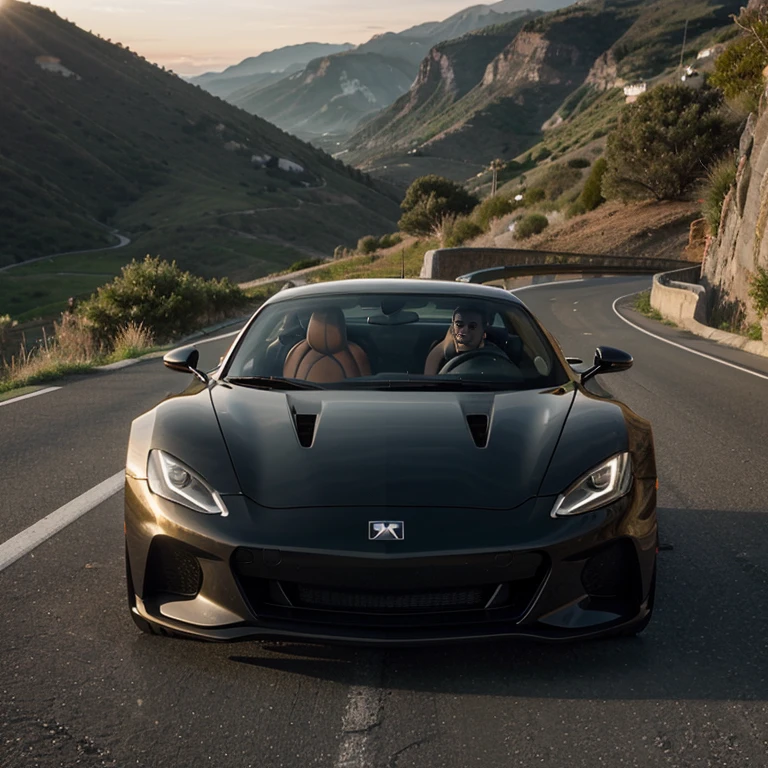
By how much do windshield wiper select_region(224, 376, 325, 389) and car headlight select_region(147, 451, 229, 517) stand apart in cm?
93

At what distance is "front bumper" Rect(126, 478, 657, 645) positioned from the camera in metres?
3.43

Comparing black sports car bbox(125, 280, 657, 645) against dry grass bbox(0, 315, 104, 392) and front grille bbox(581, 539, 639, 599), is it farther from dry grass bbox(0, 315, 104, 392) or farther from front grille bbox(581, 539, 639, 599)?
dry grass bbox(0, 315, 104, 392)

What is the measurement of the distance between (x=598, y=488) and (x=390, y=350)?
7.77ft

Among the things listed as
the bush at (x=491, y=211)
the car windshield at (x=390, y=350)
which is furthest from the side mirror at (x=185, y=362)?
the bush at (x=491, y=211)

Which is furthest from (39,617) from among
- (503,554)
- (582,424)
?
(582,424)

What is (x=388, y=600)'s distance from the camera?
11.6 feet

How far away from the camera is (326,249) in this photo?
123 m

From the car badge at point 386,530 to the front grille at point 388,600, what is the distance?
8.3 inches

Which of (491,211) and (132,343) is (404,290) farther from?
(491,211)

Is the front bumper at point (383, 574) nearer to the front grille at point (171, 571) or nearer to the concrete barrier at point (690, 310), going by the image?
the front grille at point (171, 571)

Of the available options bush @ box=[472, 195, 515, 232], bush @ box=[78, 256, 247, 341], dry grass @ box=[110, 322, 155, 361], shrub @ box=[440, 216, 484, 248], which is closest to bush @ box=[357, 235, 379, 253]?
bush @ box=[472, 195, 515, 232]

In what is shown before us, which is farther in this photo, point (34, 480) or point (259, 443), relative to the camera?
point (34, 480)

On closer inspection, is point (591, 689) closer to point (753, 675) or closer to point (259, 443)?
point (753, 675)

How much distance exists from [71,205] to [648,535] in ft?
412
